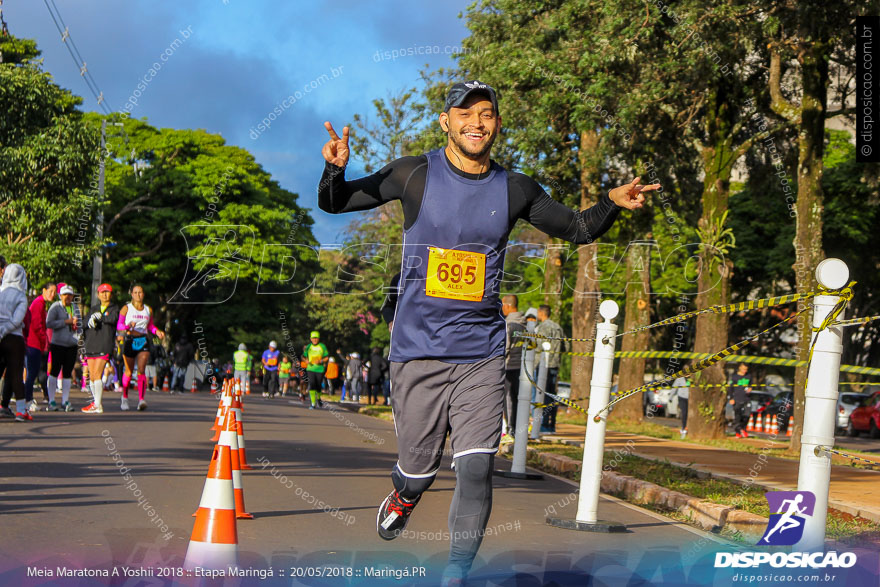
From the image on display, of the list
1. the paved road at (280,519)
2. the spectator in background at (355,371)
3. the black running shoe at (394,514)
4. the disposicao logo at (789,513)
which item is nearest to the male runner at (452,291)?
the black running shoe at (394,514)

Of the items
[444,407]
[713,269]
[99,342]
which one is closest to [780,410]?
[713,269]

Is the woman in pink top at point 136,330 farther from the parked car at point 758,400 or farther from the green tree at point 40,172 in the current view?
the parked car at point 758,400

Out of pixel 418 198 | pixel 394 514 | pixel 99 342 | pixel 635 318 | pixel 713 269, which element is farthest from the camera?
pixel 635 318

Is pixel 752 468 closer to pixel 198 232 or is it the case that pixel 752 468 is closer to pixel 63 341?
pixel 63 341

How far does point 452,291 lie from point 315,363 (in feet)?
73.4

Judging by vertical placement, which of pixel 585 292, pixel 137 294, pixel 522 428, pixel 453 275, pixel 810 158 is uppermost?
pixel 810 158

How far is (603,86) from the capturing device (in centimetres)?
1822

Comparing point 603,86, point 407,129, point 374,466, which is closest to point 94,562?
point 374,466

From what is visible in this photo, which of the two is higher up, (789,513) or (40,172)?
(40,172)

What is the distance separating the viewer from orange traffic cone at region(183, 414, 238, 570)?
16.2 ft

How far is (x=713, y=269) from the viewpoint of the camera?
19.3 m

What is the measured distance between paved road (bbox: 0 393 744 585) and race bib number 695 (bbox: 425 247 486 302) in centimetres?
135

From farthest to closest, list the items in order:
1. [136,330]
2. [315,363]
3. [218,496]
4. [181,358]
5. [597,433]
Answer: [181,358] → [315,363] → [136,330] → [597,433] → [218,496]

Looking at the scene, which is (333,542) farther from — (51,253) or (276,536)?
(51,253)
